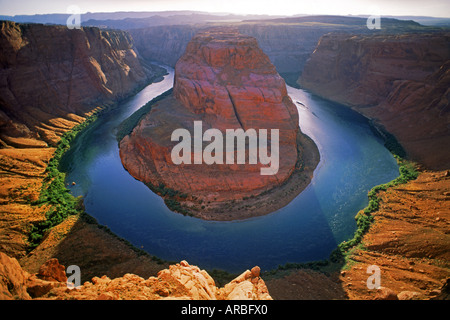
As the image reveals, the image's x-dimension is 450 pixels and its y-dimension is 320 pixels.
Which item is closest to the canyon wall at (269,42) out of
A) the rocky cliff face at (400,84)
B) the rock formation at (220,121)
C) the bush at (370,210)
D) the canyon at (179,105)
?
the canyon at (179,105)

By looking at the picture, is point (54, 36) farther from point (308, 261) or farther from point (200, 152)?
point (308, 261)

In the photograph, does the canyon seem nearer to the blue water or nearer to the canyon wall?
the blue water

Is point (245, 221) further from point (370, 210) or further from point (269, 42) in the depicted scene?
point (269, 42)

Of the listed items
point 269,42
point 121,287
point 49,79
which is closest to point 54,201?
point 121,287

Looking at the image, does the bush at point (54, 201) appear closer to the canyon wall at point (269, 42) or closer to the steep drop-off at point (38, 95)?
the steep drop-off at point (38, 95)

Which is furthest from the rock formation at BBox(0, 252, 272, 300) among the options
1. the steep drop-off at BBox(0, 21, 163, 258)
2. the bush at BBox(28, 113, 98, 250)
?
the steep drop-off at BBox(0, 21, 163, 258)

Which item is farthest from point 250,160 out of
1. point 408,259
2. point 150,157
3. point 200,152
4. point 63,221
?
point 63,221
